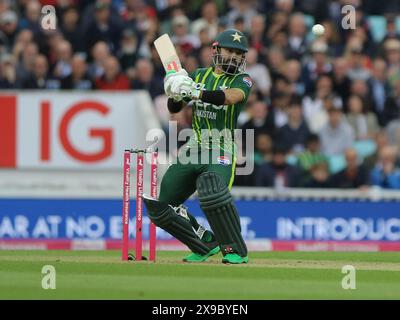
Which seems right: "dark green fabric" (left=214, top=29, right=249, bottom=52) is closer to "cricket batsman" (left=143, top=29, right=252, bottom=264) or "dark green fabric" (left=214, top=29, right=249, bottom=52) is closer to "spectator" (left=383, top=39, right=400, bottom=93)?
"cricket batsman" (left=143, top=29, right=252, bottom=264)

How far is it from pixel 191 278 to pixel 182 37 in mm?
8339

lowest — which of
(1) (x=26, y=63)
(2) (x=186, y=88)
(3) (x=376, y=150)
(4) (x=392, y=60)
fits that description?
(3) (x=376, y=150)

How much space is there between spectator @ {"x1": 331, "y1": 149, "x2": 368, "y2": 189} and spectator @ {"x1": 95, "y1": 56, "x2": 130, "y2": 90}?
10.6ft

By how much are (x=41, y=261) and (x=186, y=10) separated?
8447 mm

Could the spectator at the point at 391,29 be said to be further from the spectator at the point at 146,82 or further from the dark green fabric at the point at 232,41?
the dark green fabric at the point at 232,41

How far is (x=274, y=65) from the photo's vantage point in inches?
684

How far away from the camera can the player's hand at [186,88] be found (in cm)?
1002

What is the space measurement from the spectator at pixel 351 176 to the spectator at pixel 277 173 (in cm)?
57

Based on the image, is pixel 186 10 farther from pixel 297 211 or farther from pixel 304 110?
pixel 297 211

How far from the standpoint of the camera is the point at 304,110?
1711 centimetres

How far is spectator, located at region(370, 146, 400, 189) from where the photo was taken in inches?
631

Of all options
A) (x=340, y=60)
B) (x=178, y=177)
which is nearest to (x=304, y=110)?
(x=340, y=60)

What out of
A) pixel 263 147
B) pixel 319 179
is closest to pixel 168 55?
pixel 263 147

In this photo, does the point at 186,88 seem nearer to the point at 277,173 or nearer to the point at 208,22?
the point at 277,173
